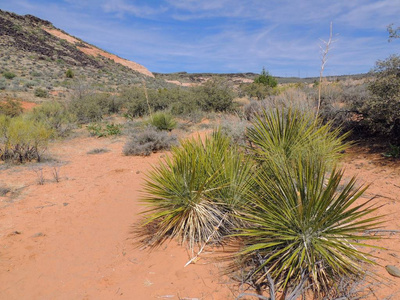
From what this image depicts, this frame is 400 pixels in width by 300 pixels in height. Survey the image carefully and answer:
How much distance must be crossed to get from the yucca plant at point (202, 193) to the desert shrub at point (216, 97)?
11.4 meters

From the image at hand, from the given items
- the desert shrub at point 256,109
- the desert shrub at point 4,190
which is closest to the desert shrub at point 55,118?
the desert shrub at point 4,190

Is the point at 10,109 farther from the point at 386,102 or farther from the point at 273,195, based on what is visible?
the point at 386,102

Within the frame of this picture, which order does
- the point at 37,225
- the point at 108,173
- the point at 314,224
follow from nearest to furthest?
the point at 314,224, the point at 37,225, the point at 108,173

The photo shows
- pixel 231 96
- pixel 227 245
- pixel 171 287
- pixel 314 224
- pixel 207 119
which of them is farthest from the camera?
pixel 231 96

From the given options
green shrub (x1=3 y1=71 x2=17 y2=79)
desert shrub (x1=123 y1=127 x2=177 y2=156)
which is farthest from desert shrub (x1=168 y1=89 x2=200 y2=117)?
green shrub (x1=3 y1=71 x2=17 y2=79)

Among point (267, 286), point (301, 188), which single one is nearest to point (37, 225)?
point (267, 286)

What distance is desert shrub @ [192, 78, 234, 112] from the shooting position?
1445 cm

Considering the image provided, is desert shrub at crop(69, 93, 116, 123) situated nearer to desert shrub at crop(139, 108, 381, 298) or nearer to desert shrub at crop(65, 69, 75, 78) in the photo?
desert shrub at crop(139, 108, 381, 298)

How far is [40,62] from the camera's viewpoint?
30.1m

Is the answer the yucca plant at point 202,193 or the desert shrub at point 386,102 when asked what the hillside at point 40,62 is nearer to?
the yucca plant at point 202,193

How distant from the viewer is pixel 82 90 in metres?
16.6

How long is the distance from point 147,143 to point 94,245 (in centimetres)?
479

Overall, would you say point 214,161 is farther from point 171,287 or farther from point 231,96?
point 231,96

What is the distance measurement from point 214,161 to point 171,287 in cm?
148
